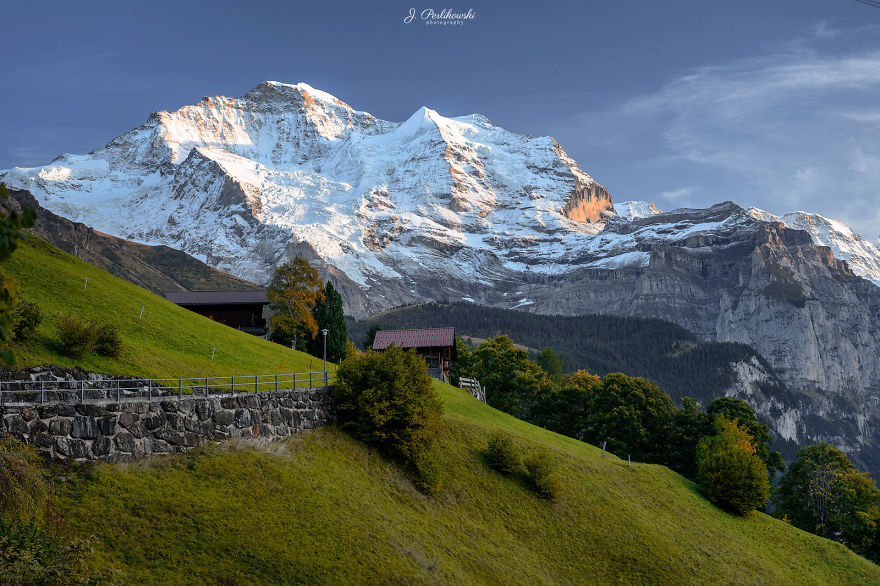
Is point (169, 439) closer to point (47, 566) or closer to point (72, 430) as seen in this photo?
point (72, 430)

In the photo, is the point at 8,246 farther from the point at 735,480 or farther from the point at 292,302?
the point at 292,302

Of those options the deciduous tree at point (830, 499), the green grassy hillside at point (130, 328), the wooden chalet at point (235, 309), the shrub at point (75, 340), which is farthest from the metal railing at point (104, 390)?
the deciduous tree at point (830, 499)

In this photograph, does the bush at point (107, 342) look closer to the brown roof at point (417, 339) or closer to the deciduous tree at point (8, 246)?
the deciduous tree at point (8, 246)

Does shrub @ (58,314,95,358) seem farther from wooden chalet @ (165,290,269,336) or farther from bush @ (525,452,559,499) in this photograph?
wooden chalet @ (165,290,269,336)

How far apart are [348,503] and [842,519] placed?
5928 centimetres

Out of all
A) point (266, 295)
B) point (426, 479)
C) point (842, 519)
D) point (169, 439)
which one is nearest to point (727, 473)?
point (842, 519)

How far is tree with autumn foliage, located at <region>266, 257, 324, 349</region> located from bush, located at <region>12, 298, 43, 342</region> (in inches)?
1738

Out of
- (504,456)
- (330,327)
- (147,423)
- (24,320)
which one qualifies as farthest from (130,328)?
(330,327)

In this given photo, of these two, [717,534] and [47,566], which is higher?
[47,566]

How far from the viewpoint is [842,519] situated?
226 ft

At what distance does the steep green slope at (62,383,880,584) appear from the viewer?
84.3 feet

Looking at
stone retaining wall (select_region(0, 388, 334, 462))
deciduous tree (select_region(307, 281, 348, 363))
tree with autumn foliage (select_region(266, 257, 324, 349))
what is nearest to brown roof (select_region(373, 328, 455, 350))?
deciduous tree (select_region(307, 281, 348, 363))

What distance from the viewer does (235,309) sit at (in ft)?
289

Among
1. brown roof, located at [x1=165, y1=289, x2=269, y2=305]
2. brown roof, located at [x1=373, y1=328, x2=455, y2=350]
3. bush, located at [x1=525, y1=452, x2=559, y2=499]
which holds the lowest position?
bush, located at [x1=525, y1=452, x2=559, y2=499]
